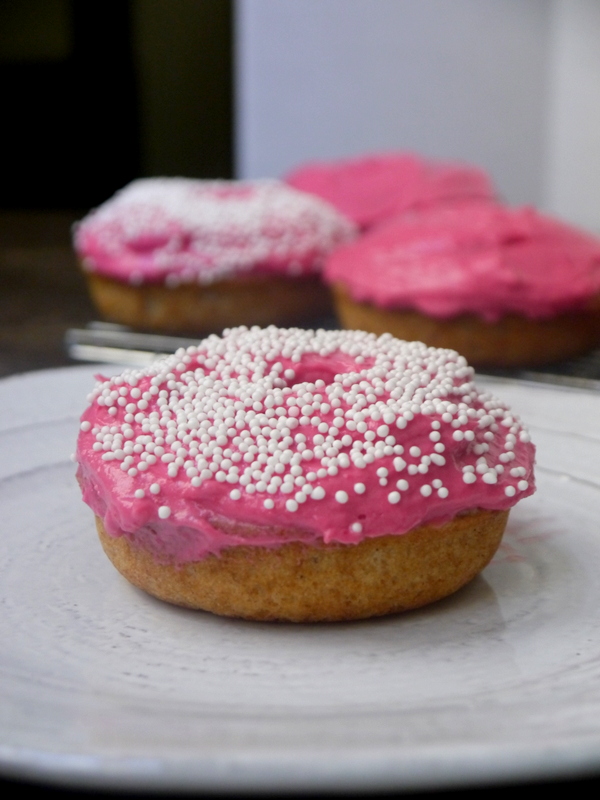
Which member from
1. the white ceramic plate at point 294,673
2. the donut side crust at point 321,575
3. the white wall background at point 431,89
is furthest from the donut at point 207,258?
the white wall background at point 431,89

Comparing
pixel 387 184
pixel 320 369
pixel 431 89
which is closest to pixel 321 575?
pixel 320 369

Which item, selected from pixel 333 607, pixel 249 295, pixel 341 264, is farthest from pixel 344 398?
pixel 249 295

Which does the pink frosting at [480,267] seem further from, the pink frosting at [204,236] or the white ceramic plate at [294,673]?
the white ceramic plate at [294,673]

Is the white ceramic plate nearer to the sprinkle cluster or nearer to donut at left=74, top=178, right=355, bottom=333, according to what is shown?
the sprinkle cluster

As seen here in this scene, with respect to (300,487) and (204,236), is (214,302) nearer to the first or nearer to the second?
A: (204,236)

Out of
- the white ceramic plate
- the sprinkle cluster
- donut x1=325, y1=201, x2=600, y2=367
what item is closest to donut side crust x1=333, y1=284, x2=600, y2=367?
donut x1=325, y1=201, x2=600, y2=367
